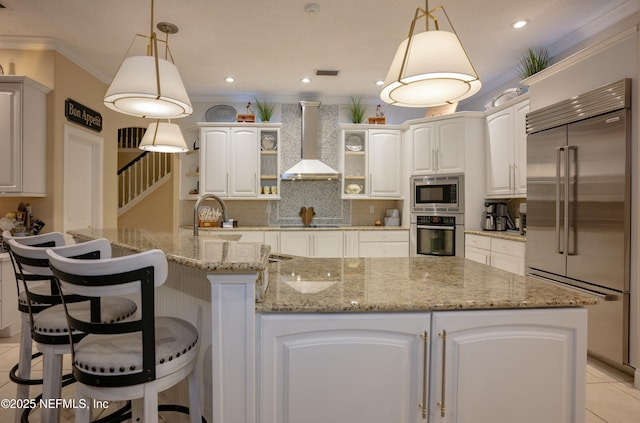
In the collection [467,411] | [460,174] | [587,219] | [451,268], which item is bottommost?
[467,411]

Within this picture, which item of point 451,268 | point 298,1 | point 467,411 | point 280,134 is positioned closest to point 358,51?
point 298,1

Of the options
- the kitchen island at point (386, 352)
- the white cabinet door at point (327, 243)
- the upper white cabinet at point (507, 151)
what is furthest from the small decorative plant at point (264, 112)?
the kitchen island at point (386, 352)

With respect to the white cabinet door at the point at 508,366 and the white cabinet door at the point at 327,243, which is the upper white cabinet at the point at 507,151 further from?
the white cabinet door at the point at 508,366

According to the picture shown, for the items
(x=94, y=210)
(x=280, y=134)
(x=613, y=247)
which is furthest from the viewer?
(x=280, y=134)

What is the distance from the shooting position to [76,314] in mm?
1627

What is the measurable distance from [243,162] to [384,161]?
80.8 inches

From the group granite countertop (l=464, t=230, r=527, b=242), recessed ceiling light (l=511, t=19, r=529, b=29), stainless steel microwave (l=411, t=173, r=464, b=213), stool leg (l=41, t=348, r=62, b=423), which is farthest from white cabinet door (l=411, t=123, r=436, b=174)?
stool leg (l=41, t=348, r=62, b=423)

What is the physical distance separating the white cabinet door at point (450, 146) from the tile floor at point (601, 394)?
8.25 ft

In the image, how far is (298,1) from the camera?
290 centimetres

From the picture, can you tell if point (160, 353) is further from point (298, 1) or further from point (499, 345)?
point (298, 1)

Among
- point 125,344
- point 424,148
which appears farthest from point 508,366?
point 424,148

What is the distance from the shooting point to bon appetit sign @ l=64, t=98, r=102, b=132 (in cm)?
381

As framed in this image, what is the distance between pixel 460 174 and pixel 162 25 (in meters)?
3.66

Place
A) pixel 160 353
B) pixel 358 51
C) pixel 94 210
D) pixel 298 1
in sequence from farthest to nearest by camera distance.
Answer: pixel 94 210
pixel 358 51
pixel 298 1
pixel 160 353
